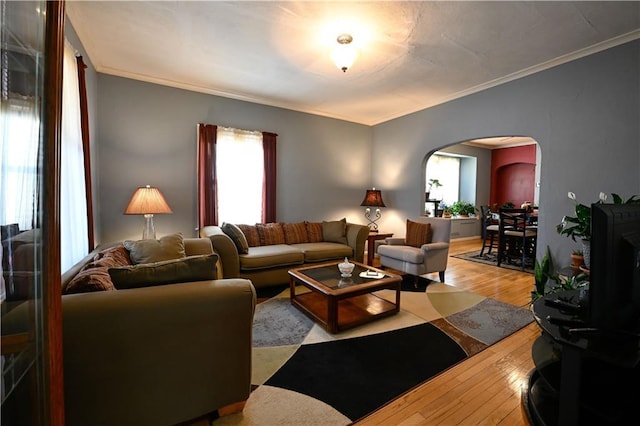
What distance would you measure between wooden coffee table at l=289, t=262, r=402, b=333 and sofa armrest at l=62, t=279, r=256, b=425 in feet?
3.39

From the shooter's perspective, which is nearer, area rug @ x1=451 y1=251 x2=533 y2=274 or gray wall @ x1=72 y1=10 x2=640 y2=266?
gray wall @ x1=72 y1=10 x2=640 y2=266

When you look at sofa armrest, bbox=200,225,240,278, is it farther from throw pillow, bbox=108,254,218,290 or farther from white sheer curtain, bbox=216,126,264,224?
throw pillow, bbox=108,254,218,290

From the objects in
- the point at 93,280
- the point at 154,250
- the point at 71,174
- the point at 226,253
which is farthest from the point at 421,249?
the point at 71,174

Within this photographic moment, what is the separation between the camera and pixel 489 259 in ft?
17.5

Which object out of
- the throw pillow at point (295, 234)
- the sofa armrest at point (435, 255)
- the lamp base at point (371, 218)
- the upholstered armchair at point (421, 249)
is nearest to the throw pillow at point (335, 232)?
the throw pillow at point (295, 234)

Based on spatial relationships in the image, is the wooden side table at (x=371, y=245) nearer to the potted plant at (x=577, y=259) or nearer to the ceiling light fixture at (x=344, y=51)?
the potted plant at (x=577, y=259)

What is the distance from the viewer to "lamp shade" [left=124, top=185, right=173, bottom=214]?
10.1ft

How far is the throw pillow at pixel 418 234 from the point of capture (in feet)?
13.1

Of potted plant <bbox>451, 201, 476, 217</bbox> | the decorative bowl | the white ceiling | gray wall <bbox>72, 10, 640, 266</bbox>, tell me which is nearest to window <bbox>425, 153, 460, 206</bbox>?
potted plant <bbox>451, 201, 476, 217</bbox>

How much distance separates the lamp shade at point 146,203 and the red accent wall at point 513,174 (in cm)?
837

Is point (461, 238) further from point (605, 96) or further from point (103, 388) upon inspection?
point (103, 388)

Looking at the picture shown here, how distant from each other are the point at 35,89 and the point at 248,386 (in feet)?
5.32

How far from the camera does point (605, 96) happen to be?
9.26ft

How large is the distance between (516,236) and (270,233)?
4.21m
